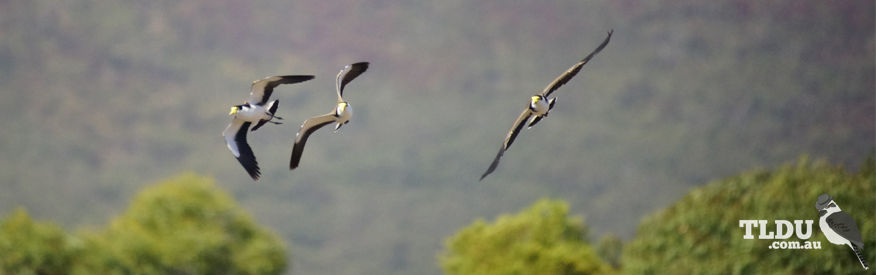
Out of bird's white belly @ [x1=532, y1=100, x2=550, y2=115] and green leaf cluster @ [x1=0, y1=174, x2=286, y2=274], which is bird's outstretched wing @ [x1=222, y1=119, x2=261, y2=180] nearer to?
bird's white belly @ [x1=532, y1=100, x2=550, y2=115]

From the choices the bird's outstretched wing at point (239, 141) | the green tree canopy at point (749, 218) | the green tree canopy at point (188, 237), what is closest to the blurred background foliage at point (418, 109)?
the green tree canopy at point (188, 237)

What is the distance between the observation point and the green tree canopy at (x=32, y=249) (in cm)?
4609

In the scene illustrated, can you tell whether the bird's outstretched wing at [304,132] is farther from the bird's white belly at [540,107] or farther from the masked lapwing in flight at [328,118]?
the bird's white belly at [540,107]

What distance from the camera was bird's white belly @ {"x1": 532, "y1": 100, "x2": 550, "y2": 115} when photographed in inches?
401

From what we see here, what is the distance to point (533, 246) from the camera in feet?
150

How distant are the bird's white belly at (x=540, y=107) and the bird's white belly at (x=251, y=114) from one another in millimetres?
2617

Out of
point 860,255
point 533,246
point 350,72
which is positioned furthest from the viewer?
point 533,246

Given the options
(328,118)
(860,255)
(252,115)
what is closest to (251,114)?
(252,115)

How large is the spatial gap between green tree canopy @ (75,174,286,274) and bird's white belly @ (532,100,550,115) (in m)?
42.6

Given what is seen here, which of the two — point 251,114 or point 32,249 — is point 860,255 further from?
point 32,249

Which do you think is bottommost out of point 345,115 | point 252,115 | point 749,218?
point 345,115

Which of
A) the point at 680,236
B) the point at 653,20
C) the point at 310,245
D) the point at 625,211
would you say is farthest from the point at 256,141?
the point at 680,236

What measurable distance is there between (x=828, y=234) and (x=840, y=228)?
629 millimetres

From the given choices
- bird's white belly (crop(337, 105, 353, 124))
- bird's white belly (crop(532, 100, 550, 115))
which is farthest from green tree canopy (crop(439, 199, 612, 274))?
bird's white belly (crop(337, 105, 353, 124))
